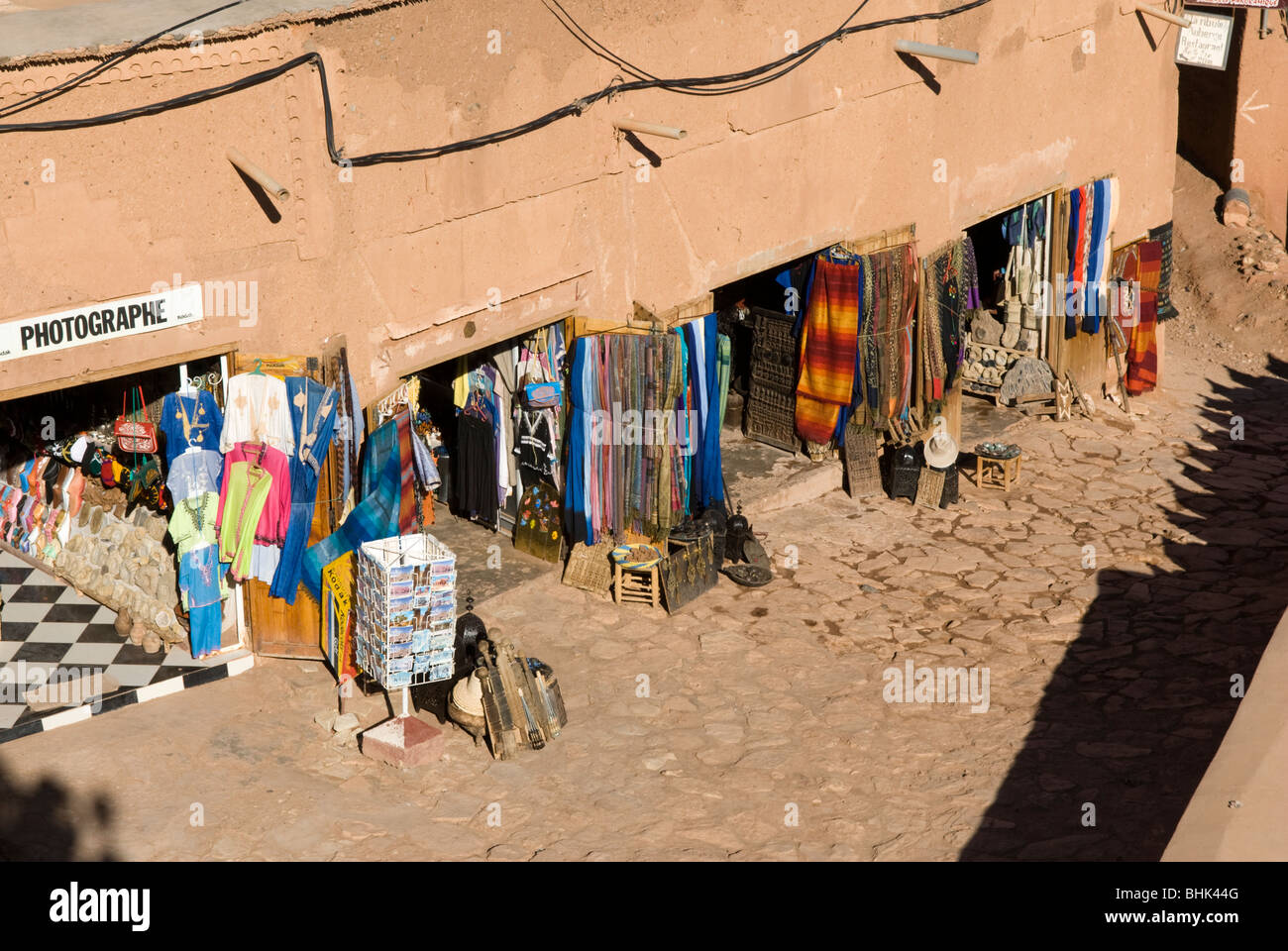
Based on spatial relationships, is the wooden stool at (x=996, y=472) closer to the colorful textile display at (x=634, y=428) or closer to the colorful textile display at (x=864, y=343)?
the colorful textile display at (x=864, y=343)

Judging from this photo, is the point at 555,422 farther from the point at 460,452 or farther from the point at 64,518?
the point at 64,518

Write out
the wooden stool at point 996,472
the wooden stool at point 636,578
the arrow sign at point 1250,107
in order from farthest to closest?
the arrow sign at point 1250,107
the wooden stool at point 996,472
the wooden stool at point 636,578

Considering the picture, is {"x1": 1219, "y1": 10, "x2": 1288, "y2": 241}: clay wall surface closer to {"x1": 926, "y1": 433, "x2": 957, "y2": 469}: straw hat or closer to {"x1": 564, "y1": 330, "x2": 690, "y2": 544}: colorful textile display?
{"x1": 926, "y1": 433, "x2": 957, "y2": 469}: straw hat

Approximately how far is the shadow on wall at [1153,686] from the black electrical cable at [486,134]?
16.3 feet

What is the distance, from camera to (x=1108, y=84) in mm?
16203

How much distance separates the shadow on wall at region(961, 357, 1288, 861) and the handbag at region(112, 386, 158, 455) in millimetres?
6594

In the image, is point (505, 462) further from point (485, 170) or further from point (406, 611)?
point (406, 611)

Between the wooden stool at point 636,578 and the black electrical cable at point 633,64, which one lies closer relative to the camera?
the black electrical cable at point 633,64

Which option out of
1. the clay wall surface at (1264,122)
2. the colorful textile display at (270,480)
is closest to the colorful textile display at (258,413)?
the colorful textile display at (270,480)

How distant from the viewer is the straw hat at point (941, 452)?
13.9 m

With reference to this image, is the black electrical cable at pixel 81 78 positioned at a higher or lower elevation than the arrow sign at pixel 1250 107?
higher

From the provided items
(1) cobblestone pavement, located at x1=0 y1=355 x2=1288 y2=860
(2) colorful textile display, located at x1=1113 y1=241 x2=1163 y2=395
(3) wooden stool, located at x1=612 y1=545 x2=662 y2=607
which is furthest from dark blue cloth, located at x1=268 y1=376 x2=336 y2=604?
(2) colorful textile display, located at x1=1113 y1=241 x2=1163 y2=395

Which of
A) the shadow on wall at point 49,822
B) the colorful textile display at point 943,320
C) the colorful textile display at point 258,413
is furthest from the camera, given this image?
the colorful textile display at point 943,320

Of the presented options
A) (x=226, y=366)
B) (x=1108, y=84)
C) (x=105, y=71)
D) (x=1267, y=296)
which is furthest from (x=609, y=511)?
(x=1267, y=296)
